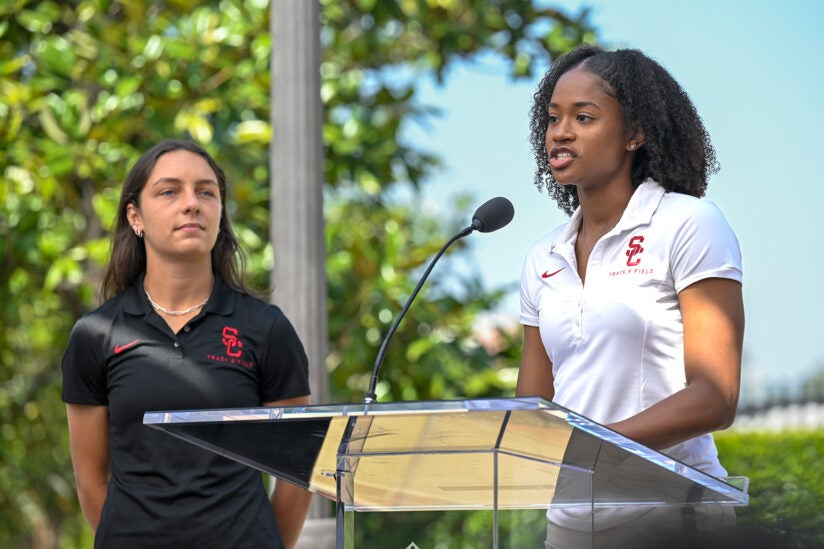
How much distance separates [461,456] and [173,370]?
115 cm

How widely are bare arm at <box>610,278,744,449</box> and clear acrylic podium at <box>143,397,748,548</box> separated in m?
0.20

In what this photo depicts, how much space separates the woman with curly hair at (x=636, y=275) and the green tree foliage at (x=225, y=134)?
302cm

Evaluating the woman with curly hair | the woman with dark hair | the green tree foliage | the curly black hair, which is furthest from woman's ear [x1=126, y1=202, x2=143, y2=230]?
the green tree foliage

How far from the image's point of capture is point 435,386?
18.0 feet

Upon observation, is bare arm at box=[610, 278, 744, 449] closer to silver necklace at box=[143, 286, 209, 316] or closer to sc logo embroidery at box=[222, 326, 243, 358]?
sc logo embroidery at box=[222, 326, 243, 358]

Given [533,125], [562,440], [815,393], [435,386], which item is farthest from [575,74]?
[815,393]

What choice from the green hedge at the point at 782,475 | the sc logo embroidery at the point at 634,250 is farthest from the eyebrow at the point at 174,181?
the green hedge at the point at 782,475

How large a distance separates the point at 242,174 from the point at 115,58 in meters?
0.79

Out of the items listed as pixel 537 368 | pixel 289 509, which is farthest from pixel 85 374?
pixel 537 368

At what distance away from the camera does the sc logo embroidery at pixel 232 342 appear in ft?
9.31

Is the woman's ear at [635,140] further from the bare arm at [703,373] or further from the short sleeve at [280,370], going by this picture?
the short sleeve at [280,370]

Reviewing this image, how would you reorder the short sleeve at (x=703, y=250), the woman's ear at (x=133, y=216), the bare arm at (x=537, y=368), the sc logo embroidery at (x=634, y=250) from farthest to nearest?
the woman's ear at (x=133, y=216), the bare arm at (x=537, y=368), the sc logo embroidery at (x=634, y=250), the short sleeve at (x=703, y=250)

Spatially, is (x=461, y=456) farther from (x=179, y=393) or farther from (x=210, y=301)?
(x=210, y=301)

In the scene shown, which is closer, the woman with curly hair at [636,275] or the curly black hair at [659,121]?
the woman with curly hair at [636,275]
